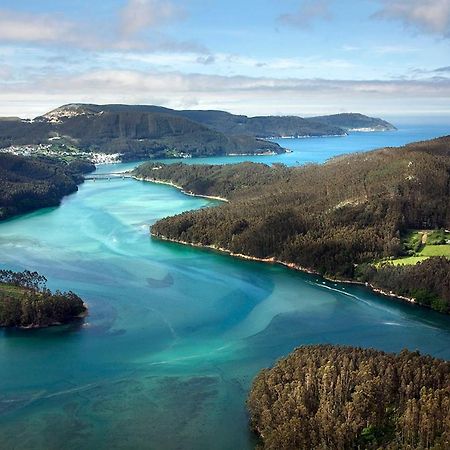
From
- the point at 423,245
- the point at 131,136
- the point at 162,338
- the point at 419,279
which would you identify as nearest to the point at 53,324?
the point at 162,338

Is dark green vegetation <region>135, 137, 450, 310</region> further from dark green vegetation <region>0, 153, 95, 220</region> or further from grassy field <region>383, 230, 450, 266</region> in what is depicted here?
dark green vegetation <region>0, 153, 95, 220</region>

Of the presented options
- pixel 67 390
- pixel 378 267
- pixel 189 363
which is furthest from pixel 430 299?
pixel 67 390

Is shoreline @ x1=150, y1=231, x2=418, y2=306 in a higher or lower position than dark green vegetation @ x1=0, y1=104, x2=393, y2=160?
lower

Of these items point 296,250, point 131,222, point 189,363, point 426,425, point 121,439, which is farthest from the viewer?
point 131,222

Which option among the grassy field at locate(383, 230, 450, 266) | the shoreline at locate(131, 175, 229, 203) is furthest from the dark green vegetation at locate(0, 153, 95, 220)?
the grassy field at locate(383, 230, 450, 266)

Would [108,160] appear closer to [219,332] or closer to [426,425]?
[219,332]

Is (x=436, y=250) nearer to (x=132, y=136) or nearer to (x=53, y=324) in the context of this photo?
(x=53, y=324)
